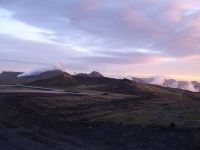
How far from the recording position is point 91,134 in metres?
26.3

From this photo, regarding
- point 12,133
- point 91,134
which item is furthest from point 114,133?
point 12,133

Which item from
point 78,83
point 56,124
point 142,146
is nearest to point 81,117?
point 56,124

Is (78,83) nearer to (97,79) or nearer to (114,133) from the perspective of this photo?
(97,79)

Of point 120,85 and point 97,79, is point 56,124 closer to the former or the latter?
point 120,85

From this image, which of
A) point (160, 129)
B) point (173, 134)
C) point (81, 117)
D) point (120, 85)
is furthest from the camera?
point (120, 85)

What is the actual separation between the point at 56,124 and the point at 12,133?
20.5 feet

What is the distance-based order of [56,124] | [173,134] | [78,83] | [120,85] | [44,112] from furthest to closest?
[78,83] → [120,85] → [44,112] → [56,124] → [173,134]

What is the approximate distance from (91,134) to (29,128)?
3.71 meters

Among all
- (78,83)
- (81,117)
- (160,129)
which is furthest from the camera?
(78,83)

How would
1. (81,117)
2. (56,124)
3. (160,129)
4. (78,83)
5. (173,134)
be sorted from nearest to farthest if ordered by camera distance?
(173,134) → (160,129) → (56,124) → (81,117) → (78,83)

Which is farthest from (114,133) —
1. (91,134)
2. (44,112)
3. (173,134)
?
(44,112)

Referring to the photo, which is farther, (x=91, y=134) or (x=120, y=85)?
(x=120, y=85)

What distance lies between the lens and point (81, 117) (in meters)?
35.5

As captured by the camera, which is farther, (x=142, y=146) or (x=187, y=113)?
(x=187, y=113)
